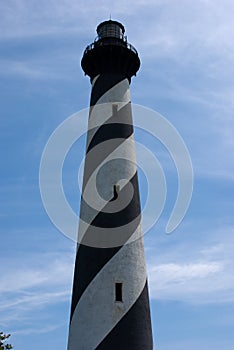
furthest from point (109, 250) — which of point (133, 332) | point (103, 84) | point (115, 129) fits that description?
point (103, 84)

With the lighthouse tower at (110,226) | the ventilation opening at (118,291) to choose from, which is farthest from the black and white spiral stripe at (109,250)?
the ventilation opening at (118,291)

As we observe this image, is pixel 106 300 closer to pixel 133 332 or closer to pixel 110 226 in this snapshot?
pixel 133 332

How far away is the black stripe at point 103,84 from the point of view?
2080 centimetres

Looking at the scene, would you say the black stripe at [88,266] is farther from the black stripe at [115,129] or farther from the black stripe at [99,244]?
the black stripe at [115,129]

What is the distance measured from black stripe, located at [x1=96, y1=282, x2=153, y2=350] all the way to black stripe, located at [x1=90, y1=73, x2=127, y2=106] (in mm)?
9765

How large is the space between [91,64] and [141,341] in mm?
13428

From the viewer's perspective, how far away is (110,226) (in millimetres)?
17547

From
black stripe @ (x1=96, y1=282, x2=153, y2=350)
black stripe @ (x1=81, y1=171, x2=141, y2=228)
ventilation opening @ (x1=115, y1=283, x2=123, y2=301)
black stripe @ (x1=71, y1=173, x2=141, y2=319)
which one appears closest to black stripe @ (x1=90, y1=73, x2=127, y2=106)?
black stripe @ (x1=81, y1=171, x2=141, y2=228)

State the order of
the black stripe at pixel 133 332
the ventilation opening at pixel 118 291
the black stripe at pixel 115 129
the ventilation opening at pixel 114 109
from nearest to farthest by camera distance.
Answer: the black stripe at pixel 133 332
the ventilation opening at pixel 118 291
the black stripe at pixel 115 129
the ventilation opening at pixel 114 109

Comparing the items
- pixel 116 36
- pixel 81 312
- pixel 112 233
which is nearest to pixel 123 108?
pixel 116 36

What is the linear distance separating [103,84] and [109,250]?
331 inches

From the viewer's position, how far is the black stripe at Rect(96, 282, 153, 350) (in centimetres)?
1561

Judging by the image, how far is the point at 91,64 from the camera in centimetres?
2172

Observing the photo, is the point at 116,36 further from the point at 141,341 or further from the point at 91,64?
the point at 141,341
